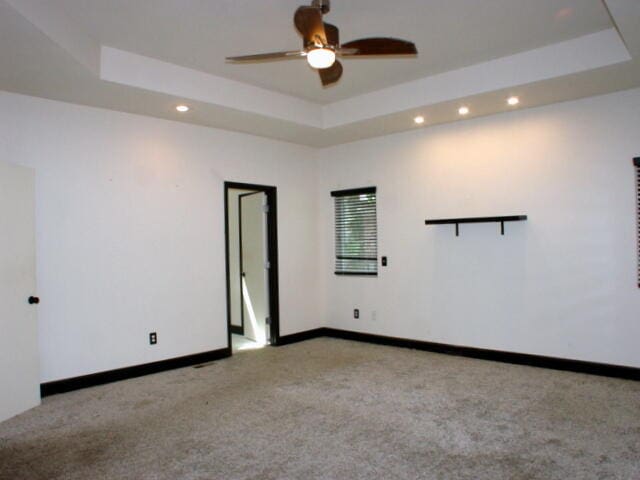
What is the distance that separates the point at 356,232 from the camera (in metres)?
6.01

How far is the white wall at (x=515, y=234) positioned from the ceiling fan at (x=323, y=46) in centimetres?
234

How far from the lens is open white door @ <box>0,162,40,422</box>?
3.43 m

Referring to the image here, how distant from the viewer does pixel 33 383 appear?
12.0ft

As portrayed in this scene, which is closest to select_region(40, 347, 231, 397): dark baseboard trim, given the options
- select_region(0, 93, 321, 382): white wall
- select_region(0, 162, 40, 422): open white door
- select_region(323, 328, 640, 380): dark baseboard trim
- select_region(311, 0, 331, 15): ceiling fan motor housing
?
select_region(0, 93, 321, 382): white wall

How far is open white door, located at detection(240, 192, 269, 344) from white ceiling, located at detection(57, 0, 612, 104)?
7.00 ft

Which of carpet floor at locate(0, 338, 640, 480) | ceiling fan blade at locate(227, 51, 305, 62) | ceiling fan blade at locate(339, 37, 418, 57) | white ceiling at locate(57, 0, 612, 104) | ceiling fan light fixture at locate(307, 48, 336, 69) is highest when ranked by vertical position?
white ceiling at locate(57, 0, 612, 104)

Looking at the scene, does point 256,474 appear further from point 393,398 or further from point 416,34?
point 416,34

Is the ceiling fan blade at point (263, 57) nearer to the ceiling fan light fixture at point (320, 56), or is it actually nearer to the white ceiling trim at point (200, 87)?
the ceiling fan light fixture at point (320, 56)

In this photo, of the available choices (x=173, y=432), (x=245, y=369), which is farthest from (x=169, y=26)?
(x=245, y=369)

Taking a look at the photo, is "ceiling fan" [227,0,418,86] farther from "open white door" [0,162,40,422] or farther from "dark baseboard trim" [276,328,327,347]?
"dark baseboard trim" [276,328,327,347]

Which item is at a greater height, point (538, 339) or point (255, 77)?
point (255, 77)

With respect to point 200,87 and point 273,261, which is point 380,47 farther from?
point 273,261

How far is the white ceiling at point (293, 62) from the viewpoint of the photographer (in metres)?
3.04

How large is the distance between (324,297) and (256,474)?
151 inches
